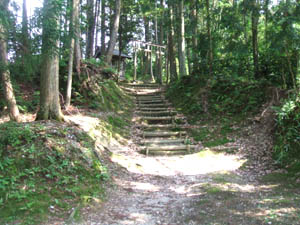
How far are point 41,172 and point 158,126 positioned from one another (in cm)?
615

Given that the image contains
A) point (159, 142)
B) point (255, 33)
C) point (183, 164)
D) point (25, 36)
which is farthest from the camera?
point (255, 33)

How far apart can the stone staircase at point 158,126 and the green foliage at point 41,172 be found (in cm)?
316

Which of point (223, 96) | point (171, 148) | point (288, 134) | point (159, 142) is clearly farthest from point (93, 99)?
point (288, 134)

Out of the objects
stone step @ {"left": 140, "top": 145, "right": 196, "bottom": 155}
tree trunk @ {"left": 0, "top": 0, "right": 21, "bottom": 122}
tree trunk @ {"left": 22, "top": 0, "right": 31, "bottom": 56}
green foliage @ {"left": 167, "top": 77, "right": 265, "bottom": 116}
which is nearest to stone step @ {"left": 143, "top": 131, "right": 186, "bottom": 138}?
stone step @ {"left": 140, "top": 145, "right": 196, "bottom": 155}

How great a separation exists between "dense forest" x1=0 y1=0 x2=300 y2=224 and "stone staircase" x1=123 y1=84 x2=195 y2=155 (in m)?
0.49

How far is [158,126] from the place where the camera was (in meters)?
10.0

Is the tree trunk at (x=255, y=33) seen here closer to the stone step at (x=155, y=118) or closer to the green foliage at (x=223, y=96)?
the green foliage at (x=223, y=96)

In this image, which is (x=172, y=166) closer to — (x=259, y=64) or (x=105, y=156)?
(x=105, y=156)

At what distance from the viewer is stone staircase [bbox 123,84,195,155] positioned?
8180 mm

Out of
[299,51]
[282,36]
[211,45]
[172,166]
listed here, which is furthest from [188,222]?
[211,45]

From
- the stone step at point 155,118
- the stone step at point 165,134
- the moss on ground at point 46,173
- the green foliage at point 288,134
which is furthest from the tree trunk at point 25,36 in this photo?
the stone step at point 155,118

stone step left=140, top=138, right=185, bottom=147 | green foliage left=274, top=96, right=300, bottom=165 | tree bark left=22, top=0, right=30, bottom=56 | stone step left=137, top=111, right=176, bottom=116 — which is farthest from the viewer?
stone step left=137, top=111, right=176, bottom=116

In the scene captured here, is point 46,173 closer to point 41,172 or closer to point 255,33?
point 41,172

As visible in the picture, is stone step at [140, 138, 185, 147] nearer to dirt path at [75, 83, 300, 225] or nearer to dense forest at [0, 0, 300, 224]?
dense forest at [0, 0, 300, 224]
